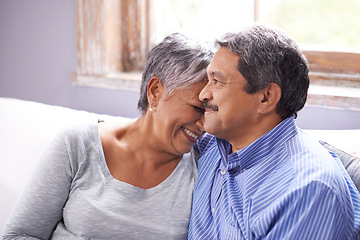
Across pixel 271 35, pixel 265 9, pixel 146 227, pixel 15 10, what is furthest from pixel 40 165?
pixel 15 10

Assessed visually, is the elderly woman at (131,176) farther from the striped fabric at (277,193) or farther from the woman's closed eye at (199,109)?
the striped fabric at (277,193)

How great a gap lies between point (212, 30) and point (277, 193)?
143 centimetres

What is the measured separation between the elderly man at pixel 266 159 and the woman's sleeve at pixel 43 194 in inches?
17.1

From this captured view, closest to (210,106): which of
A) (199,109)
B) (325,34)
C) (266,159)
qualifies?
(199,109)

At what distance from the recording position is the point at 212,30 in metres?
2.53

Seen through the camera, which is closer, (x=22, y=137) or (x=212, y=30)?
(x=22, y=137)

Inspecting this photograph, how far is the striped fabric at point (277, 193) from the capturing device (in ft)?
3.81

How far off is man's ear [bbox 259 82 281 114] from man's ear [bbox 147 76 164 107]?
0.37 m

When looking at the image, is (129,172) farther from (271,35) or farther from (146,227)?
(271,35)

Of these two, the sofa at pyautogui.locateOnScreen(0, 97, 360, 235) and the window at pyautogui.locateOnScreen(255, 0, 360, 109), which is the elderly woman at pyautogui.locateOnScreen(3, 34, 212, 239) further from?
the window at pyautogui.locateOnScreen(255, 0, 360, 109)

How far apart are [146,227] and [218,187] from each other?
10.7 inches

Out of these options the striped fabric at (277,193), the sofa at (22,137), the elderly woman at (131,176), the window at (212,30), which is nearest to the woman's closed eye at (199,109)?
the elderly woman at (131,176)

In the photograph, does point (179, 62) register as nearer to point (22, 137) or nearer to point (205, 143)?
point (205, 143)

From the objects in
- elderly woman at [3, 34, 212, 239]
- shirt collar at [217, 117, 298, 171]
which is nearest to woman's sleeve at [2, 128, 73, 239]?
elderly woman at [3, 34, 212, 239]
